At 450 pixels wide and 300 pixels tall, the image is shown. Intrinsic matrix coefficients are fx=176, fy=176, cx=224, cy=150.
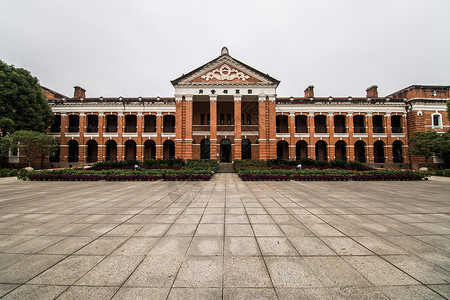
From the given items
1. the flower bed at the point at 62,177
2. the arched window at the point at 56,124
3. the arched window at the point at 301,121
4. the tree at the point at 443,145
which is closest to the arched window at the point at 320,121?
the arched window at the point at 301,121

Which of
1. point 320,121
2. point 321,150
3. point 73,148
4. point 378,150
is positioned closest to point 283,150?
point 321,150

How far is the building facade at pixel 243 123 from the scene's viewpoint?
22781 millimetres

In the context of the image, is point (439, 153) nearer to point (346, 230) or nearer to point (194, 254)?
point (346, 230)

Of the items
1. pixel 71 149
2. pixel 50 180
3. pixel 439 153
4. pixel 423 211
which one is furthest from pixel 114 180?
pixel 439 153

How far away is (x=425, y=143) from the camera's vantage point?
21.7 metres

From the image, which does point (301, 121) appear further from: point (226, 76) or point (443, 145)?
point (443, 145)

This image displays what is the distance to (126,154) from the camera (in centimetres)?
2752

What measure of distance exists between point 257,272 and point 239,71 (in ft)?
77.6

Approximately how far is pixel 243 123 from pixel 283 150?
7685 millimetres

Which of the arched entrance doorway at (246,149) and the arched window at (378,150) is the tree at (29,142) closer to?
the arched entrance doorway at (246,149)

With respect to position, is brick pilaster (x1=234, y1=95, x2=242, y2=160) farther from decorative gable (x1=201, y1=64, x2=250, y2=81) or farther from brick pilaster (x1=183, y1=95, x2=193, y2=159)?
brick pilaster (x1=183, y1=95, x2=193, y2=159)

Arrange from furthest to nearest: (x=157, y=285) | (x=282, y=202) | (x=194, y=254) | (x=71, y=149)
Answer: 1. (x=71, y=149)
2. (x=282, y=202)
3. (x=194, y=254)
4. (x=157, y=285)

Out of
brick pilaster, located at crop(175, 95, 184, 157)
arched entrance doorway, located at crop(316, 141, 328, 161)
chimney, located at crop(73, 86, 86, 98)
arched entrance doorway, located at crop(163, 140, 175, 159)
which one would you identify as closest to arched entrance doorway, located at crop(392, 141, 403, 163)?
arched entrance doorway, located at crop(316, 141, 328, 161)

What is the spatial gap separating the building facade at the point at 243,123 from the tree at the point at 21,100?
3404mm
